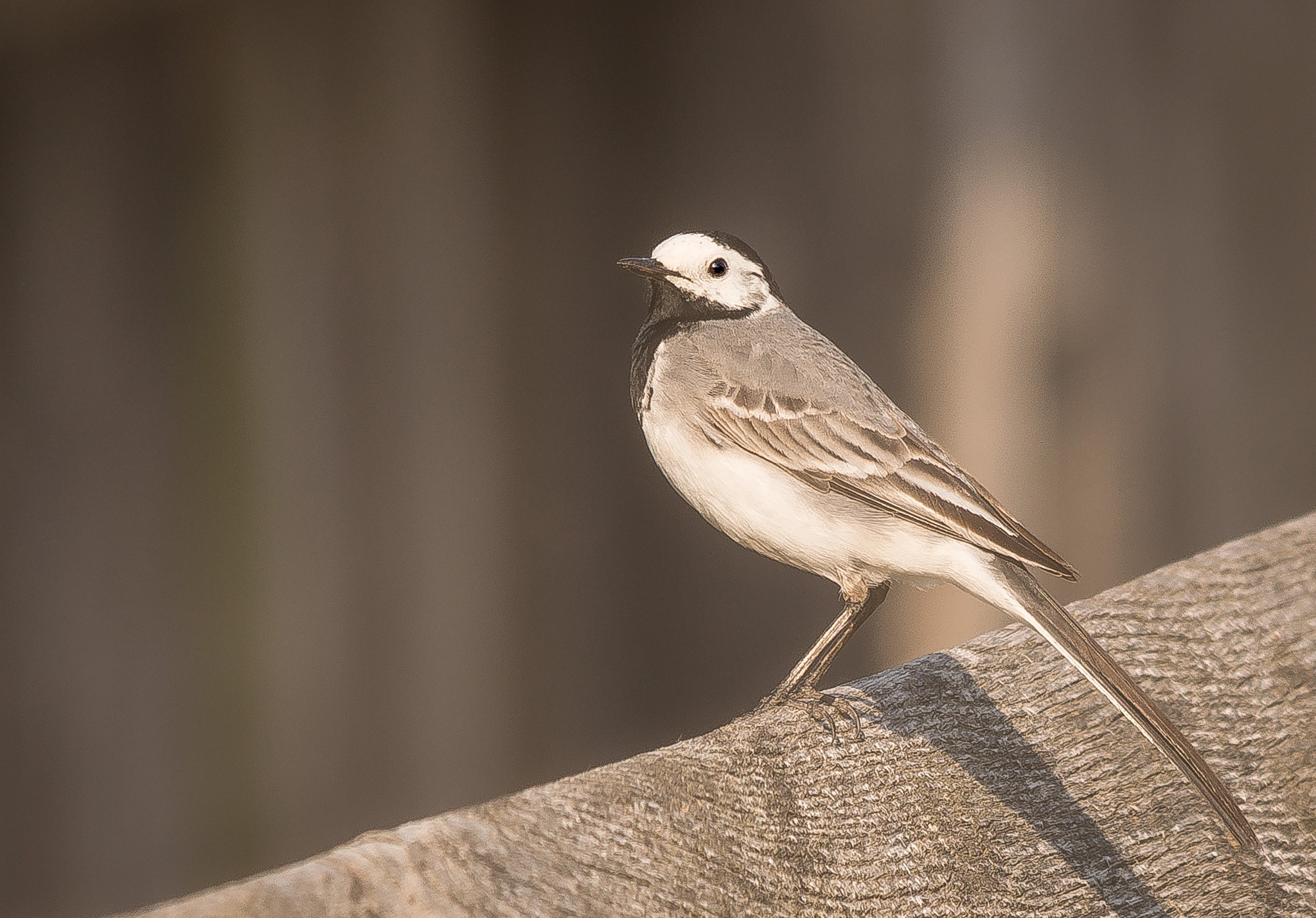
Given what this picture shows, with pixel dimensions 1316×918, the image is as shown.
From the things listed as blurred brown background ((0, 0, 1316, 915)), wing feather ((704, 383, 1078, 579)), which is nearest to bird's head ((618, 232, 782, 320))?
wing feather ((704, 383, 1078, 579))

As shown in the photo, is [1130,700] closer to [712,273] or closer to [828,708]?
[828,708]

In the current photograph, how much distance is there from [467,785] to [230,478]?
1381 millimetres

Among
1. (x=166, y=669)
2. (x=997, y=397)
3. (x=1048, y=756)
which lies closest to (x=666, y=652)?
(x=997, y=397)

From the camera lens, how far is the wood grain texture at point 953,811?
132cm

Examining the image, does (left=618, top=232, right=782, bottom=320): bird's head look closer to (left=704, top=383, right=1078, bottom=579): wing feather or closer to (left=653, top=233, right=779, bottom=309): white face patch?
(left=653, top=233, right=779, bottom=309): white face patch

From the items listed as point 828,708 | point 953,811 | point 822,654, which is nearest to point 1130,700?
point 953,811

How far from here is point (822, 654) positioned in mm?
2758

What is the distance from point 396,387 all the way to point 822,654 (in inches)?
95.1

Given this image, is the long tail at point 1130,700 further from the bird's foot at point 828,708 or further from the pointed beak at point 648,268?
the pointed beak at point 648,268

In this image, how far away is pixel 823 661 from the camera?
266 cm

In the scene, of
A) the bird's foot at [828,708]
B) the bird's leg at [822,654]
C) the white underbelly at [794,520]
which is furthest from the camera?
the white underbelly at [794,520]

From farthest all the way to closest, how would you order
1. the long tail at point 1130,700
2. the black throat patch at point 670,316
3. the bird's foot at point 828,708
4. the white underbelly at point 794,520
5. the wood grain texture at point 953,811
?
the black throat patch at point 670,316
the white underbelly at point 794,520
the bird's foot at point 828,708
the long tail at point 1130,700
the wood grain texture at point 953,811

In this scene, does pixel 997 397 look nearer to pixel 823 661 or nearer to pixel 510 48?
pixel 823 661

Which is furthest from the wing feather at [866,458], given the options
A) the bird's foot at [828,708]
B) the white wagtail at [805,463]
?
the bird's foot at [828,708]
